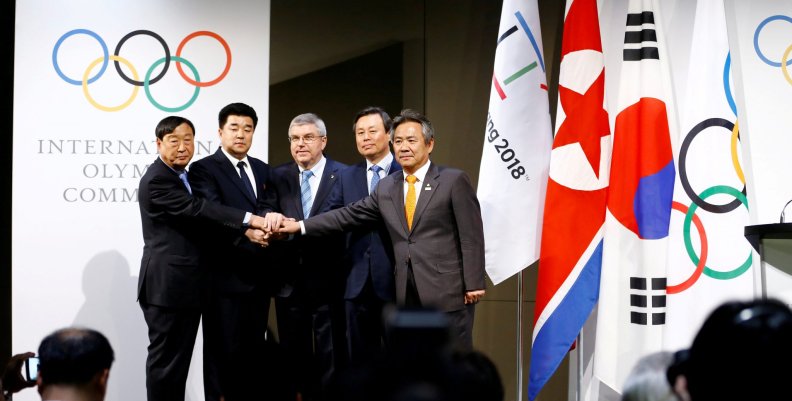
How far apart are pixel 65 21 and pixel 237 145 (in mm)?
1442

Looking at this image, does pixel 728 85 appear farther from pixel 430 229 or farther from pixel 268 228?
pixel 268 228

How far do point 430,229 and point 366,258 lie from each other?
17.4 inches

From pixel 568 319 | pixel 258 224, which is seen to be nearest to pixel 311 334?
pixel 258 224

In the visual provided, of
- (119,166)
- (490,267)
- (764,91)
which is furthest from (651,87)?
(119,166)

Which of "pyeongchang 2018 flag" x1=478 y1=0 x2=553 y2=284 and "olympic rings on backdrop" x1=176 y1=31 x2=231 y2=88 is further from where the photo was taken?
"olympic rings on backdrop" x1=176 y1=31 x2=231 y2=88

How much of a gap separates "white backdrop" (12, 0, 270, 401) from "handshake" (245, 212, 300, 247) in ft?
2.40

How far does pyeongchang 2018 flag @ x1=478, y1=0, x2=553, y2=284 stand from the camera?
505 cm

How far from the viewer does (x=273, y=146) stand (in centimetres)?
595

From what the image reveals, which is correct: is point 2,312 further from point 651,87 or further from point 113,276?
point 651,87

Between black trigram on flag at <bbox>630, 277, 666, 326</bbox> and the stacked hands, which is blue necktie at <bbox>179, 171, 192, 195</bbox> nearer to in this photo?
the stacked hands

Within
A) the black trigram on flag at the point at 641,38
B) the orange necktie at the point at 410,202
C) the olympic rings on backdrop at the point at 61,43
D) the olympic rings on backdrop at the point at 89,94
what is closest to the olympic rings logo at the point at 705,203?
the black trigram on flag at the point at 641,38

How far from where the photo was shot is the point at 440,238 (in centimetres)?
451

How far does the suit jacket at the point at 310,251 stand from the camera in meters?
4.75

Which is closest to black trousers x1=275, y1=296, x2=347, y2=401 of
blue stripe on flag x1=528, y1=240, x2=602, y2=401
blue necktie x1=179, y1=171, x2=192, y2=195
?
blue necktie x1=179, y1=171, x2=192, y2=195
